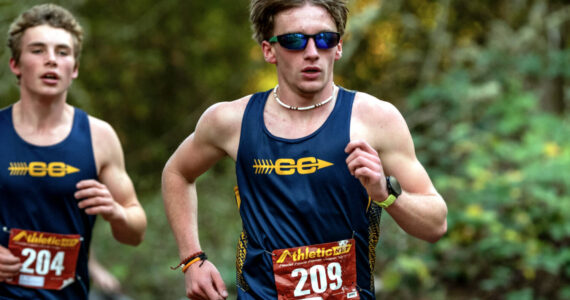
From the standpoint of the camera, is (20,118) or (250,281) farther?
(20,118)

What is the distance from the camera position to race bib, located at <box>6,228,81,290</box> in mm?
3795

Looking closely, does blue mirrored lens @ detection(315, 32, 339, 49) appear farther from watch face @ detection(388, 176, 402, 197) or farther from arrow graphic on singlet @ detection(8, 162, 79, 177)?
arrow graphic on singlet @ detection(8, 162, 79, 177)

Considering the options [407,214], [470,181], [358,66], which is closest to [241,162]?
[407,214]

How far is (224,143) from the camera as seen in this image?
127 inches

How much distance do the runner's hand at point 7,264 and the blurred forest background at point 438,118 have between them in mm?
3817

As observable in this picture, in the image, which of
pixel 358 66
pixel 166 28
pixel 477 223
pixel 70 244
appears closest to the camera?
pixel 70 244

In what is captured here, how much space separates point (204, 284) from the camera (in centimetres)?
321

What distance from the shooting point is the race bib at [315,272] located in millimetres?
2938

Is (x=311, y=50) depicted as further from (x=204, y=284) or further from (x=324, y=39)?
(x=204, y=284)

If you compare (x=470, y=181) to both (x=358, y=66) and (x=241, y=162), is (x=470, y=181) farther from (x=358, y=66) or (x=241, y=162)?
(x=241, y=162)

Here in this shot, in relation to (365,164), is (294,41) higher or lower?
higher

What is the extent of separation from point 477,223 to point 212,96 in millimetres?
6719

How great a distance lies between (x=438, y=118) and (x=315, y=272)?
5414 millimetres

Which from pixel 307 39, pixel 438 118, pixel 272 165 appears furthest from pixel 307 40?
pixel 438 118
